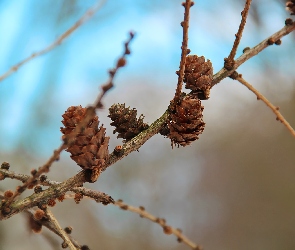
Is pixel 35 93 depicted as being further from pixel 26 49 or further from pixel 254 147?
pixel 254 147

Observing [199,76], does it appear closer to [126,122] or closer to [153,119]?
[126,122]

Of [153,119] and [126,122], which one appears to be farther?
[153,119]

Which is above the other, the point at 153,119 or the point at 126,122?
the point at 153,119

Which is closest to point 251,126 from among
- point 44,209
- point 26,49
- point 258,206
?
point 258,206

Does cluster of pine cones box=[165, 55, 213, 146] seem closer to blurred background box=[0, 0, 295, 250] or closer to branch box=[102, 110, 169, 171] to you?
branch box=[102, 110, 169, 171]

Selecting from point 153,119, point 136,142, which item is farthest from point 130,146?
point 153,119

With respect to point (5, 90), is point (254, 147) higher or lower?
higher

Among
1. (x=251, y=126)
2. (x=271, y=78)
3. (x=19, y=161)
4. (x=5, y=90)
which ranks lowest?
(x=19, y=161)
